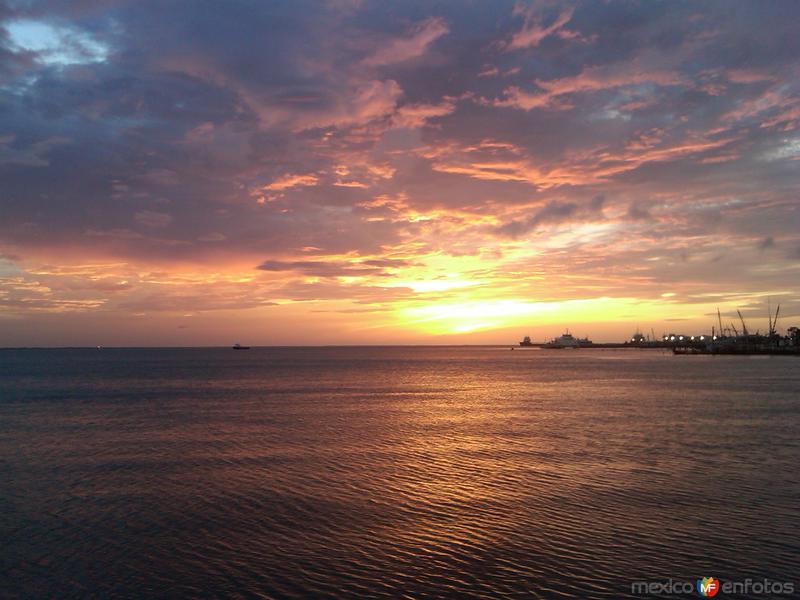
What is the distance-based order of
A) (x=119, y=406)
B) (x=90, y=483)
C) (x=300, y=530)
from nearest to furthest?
(x=300, y=530) < (x=90, y=483) < (x=119, y=406)

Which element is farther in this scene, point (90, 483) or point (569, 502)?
point (90, 483)

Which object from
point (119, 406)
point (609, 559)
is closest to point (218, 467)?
point (609, 559)

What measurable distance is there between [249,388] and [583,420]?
235 ft

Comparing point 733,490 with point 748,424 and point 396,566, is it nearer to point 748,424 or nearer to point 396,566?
point 396,566

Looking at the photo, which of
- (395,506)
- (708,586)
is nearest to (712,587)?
(708,586)

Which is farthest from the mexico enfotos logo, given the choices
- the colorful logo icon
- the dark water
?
the dark water

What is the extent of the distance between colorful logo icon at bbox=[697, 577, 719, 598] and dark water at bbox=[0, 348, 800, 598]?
0.48 m

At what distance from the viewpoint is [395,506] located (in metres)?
28.8

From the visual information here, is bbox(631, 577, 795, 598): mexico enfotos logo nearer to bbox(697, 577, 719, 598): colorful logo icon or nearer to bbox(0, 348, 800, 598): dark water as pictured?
bbox(697, 577, 719, 598): colorful logo icon

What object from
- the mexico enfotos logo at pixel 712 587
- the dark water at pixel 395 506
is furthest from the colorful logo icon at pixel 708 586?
the dark water at pixel 395 506

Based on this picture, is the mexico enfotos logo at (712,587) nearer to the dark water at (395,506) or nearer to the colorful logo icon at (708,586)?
the colorful logo icon at (708,586)

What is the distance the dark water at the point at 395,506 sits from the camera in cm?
2041

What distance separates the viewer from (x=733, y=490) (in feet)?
99.3

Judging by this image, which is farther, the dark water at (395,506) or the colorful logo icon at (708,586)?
the dark water at (395,506)
